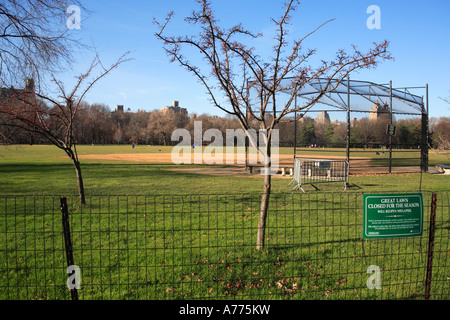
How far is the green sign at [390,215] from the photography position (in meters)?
3.78

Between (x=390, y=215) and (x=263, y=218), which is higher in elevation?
(x=390, y=215)

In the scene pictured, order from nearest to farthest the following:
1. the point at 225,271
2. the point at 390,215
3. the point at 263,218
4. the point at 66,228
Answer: the point at 66,228, the point at 390,215, the point at 225,271, the point at 263,218

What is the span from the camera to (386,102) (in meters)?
20.8

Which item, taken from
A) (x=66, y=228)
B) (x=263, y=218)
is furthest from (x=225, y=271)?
(x=66, y=228)

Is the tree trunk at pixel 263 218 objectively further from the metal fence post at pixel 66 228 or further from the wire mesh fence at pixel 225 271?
the metal fence post at pixel 66 228

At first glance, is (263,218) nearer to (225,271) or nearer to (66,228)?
(225,271)

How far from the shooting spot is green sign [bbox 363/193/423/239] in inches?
149

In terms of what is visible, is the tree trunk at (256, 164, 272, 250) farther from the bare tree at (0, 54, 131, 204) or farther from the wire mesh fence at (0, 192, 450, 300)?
the bare tree at (0, 54, 131, 204)

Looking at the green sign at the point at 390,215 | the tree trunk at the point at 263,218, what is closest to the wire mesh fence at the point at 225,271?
the tree trunk at the point at 263,218

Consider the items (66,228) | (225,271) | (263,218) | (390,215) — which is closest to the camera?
(66,228)

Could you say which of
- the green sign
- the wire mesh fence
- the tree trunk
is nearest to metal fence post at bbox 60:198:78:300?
the wire mesh fence

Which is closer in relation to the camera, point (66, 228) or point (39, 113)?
point (66, 228)

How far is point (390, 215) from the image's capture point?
3797 millimetres
